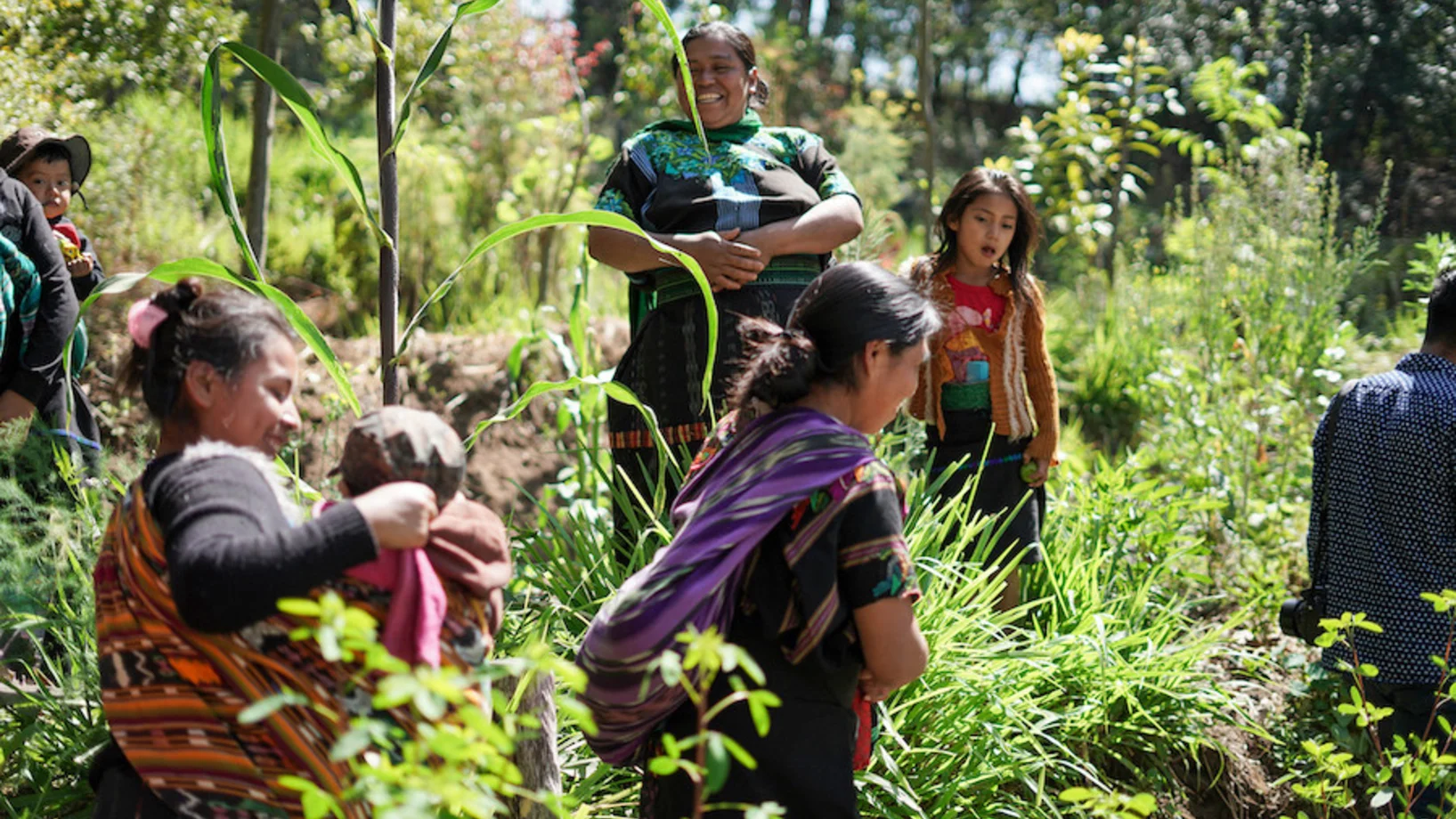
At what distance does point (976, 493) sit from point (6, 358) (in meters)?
2.63

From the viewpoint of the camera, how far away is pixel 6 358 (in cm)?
327

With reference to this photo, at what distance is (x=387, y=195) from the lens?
2.15 m

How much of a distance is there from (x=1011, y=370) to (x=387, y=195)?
1944 millimetres

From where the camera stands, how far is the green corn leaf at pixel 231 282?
5.96ft

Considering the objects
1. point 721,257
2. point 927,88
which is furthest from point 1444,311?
point 927,88

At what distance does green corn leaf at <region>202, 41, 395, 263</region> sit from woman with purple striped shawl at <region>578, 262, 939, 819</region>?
0.72 meters

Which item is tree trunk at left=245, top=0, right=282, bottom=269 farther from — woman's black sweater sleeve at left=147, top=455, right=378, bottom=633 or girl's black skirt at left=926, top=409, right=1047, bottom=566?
woman's black sweater sleeve at left=147, top=455, right=378, bottom=633

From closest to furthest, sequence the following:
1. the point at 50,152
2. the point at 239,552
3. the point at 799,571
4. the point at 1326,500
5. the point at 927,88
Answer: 1. the point at 239,552
2. the point at 799,571
3. the point at 1326,500
4. the point at 50,152
5. the point at 927,88

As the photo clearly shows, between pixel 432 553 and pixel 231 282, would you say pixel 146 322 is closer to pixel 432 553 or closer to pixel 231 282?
pixel 231 282

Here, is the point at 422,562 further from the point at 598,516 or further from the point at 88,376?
the point at 88,376

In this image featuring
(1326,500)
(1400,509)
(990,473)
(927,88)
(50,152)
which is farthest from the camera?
(927,88)

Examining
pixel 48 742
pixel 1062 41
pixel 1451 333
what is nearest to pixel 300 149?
pixel 1062 41

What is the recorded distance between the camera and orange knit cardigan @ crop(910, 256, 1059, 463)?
137 inches

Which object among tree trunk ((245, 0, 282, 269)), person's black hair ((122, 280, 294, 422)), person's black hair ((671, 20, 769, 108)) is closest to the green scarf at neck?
person's black hair ((671, 20, 769, 108))
